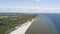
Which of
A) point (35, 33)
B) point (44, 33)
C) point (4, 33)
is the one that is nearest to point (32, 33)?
point (35, 33)

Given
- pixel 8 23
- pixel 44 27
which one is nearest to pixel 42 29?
pixel 44 27

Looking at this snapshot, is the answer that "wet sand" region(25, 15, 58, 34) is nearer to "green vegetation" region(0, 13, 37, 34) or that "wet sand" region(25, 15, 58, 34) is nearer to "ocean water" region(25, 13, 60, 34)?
"ocean water" region(25, 13, 60, 34)

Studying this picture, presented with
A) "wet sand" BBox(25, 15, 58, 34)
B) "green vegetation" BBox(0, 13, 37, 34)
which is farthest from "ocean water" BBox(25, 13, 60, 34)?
"green vegetation" BBox(0, 13, 37, 34)

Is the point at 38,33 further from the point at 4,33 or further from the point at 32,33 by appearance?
the point at 4,33

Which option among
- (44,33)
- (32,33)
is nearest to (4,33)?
(32,33)

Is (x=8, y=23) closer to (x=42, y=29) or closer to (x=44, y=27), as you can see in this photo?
(x=42, y=29)

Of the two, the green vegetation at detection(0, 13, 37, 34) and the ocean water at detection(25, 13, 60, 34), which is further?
the ocean water at detection(25, 13, 60, 34)

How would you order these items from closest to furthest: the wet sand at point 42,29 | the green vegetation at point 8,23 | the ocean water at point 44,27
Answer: the green vegetation at point 8,23 < the wet sand at point 42,29 < the ocean water at point 44,27

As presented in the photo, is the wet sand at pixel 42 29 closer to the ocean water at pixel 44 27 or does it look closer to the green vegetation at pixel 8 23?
the ocean water at pixel 44 27

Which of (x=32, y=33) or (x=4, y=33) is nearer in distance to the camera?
(x=4, y=33)

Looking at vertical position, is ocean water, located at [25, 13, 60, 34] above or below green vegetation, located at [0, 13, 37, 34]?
below

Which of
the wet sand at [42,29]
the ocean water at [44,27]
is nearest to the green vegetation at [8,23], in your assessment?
the ocean water at [44,27]
